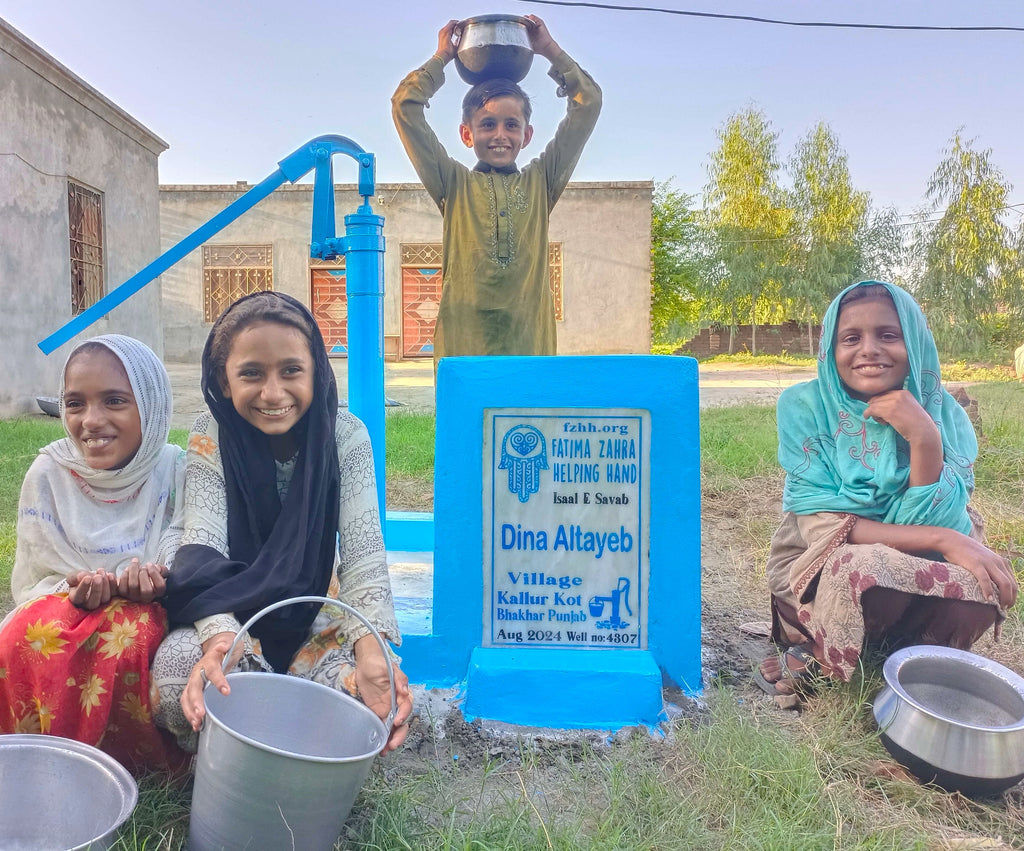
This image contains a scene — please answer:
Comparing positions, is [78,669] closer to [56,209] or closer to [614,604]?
[614,604]

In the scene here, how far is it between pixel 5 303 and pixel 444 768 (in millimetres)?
8091

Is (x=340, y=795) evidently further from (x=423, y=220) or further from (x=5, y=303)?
(x=423, y=220)

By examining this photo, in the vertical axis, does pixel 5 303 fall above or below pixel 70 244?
below

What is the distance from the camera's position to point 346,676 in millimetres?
1762

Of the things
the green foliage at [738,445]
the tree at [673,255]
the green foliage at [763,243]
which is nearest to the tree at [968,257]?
the green foliage at [763,243]

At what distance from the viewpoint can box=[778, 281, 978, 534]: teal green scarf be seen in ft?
6.97

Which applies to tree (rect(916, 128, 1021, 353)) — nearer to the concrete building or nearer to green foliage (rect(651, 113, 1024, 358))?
green foliage (rect(651, 113, 1024, 358))

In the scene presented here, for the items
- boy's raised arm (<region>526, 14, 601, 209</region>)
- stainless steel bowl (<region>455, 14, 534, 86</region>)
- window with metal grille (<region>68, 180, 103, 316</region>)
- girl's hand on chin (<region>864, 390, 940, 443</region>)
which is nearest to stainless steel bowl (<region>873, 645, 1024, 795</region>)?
girl's hand on chin (<region>864, 390, 940, 443</region>)

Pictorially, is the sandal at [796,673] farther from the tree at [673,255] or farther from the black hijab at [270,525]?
the tree at [673,255]

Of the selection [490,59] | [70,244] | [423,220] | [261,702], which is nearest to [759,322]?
[423,220]

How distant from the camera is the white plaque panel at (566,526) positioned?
2.32 meters

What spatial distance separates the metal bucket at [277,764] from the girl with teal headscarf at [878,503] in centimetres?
123

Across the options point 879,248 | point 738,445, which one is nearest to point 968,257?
point 879,248

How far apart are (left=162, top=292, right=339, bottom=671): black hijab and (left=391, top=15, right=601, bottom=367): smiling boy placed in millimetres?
1097
